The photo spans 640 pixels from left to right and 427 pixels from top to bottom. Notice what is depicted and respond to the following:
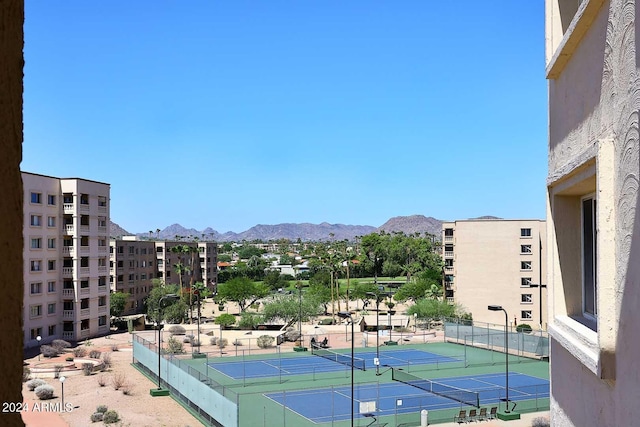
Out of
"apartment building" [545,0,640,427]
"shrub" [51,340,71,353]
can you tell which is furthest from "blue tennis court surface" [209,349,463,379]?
"apartment building" [545,0,640,427]

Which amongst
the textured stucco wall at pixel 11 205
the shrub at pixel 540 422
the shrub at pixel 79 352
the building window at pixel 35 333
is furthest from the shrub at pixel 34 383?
the textured stucco wall at pixel 11 205

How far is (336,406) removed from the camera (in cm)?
3528

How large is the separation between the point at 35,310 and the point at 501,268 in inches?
1967

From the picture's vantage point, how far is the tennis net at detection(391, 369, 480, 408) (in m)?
35.0

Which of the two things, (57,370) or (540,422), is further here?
(57,370)

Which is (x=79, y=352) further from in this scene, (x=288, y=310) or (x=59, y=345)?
(x=288, y=310)

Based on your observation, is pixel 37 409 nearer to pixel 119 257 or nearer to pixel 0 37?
pixel 0 37

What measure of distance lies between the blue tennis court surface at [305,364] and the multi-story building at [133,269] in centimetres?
4250

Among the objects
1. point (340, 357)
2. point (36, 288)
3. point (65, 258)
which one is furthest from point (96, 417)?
point (65, 258)

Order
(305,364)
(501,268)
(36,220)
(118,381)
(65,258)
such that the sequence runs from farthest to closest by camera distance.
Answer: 1. (501,268)
2. (65,258)
3. (36,220)
4. (305,364)
5. (118,381)

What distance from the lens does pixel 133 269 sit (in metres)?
92.6

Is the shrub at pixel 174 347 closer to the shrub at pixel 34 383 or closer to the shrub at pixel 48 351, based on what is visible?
the shrub at pixel 48 351

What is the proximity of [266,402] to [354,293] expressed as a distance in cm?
6138

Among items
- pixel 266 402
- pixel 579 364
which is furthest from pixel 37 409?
pixel 579 364
